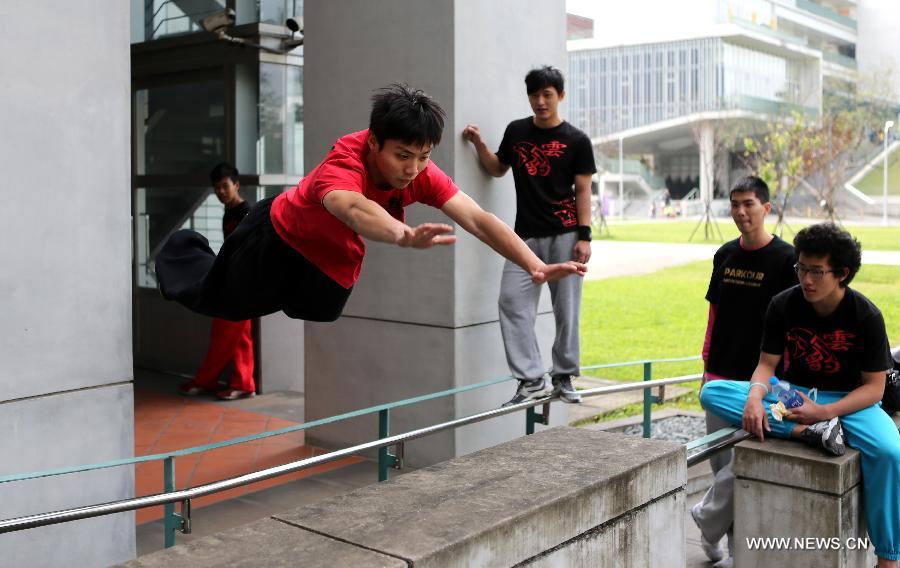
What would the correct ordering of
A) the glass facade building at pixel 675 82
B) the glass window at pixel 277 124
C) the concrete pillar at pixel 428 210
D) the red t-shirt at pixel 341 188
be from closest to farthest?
the red t-shirt at pixel 341 188, the concrete pillar at pixel 428 210, the glass window at pixel 277 124, the glass facade building at pixel 675 82

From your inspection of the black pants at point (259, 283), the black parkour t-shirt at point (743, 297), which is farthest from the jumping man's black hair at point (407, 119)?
the black parkour t-shirt at point (743, 297)

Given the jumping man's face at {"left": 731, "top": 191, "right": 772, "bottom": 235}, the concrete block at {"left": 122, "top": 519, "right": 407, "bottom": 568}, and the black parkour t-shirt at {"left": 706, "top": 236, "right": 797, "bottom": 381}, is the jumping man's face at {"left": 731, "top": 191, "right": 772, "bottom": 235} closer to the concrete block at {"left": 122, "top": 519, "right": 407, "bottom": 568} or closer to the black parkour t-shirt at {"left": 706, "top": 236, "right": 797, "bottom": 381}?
the black parkour t-shirt at {"left": 706, "top": 236, "right": 797, "bottom": 381}

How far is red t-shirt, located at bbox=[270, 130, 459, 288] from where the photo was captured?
3.20m

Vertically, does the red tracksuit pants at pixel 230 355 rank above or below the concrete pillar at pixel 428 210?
below

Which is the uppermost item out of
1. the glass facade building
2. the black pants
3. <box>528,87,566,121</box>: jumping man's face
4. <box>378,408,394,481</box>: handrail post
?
the glass facade building

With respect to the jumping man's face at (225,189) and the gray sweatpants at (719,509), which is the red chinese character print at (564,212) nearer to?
the gray sweatpants at (719,509)

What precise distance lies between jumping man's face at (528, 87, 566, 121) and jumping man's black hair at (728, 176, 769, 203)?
1.19 meters

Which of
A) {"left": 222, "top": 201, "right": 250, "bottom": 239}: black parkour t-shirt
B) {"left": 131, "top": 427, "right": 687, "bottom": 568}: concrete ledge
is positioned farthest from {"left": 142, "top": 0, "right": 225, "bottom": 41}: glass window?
{"left": 131, "top": 427, "right": 687, "bottom": 568}: concrete ledge

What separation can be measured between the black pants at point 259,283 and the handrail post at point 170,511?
2.91 ft

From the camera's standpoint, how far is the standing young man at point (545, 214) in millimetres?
5266

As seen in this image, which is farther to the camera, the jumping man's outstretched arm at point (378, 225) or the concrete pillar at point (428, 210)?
the concrete pillar at point (428, 210)

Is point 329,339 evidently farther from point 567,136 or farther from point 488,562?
point 488,562

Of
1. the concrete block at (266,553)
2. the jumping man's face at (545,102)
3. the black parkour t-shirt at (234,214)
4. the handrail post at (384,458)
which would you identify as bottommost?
the handrail post at (384,458)

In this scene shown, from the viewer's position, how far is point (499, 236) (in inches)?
132
